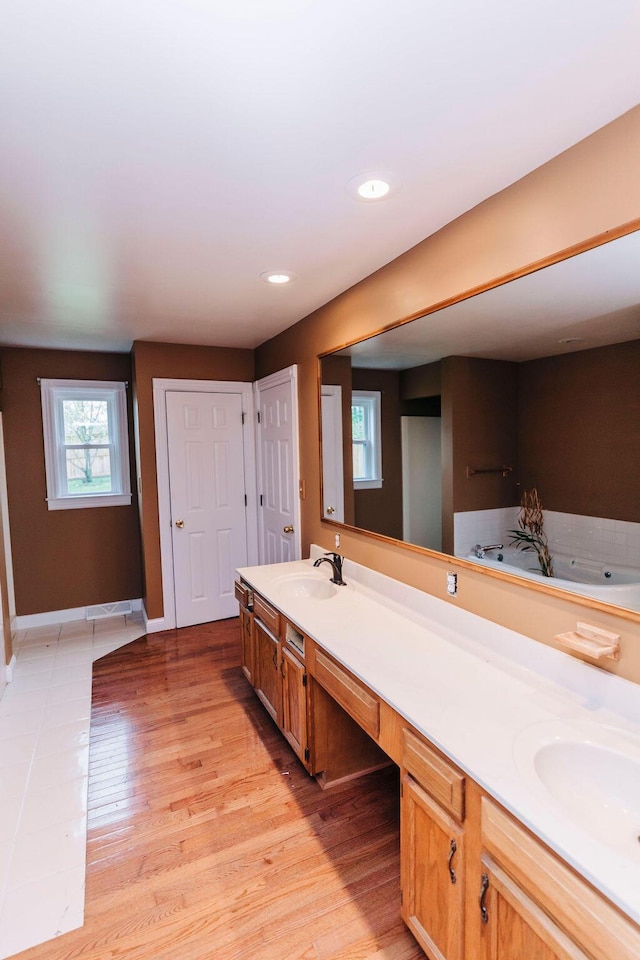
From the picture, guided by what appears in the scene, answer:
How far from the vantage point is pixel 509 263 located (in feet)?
5.41

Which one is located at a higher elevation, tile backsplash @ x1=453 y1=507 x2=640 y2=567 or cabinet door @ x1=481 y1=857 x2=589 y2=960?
tile backsplash @ x1=453 y1=507 x2=640 y2=567

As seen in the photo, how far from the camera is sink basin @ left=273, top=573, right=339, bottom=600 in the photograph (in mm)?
2736

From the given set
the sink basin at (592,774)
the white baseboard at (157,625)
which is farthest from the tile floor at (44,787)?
the sink basin at (592,774)

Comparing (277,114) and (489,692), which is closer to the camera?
(277,114)

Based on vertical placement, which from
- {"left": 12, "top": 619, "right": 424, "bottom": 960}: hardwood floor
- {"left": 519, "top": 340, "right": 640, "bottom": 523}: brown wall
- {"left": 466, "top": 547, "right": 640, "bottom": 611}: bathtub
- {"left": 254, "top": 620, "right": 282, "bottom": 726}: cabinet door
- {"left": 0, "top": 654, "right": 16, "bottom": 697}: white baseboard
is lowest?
{"left": 12, "top": 619, "right": 424, "bottom": 960}: hardwood floor

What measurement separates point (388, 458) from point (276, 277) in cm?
110

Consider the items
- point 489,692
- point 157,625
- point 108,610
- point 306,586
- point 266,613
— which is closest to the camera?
point 489,692

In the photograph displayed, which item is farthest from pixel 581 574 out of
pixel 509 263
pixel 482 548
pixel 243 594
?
pixel 243 594

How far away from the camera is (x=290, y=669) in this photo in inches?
91.7

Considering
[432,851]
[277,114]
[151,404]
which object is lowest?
[432,851]

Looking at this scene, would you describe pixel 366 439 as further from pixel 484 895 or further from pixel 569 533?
pixel 484 895

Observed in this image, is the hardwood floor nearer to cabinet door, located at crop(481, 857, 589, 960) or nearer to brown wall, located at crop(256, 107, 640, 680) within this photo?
cabinet door, located at crop(481, 857, 589, 960)

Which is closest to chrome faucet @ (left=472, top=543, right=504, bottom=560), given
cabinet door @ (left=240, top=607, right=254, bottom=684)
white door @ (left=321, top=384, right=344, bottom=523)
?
white door @ (left=321, top=384, right=344, bottom=523)

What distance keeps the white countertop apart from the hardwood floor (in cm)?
80
